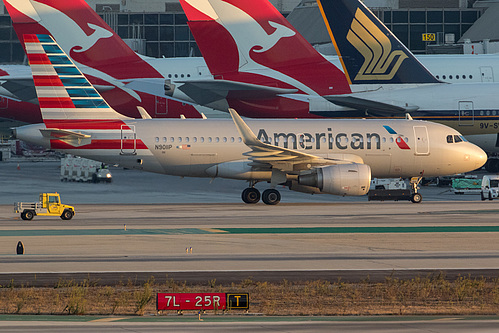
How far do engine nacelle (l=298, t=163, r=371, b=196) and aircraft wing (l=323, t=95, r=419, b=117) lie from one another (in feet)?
41.5

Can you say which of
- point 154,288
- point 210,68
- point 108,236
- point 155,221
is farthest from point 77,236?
point 210,68

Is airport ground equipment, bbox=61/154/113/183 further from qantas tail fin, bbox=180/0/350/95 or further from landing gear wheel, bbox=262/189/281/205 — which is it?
landing gear wheel, bbox=262/189/281/205

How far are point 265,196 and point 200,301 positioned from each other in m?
24.4

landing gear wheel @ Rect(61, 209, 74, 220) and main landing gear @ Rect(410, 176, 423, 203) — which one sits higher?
main landing gear @ Rect(410, 176, 423, 203)

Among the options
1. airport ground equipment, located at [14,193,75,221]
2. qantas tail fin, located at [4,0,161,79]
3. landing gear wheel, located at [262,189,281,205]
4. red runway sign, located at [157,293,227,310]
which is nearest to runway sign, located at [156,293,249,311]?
red runway sign, located at [157,293,227,310]

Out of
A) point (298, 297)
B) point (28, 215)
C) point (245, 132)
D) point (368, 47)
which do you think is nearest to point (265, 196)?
point (245, 132)

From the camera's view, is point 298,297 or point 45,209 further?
point 45,209

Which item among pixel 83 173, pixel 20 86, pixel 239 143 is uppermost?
pixel 20 86

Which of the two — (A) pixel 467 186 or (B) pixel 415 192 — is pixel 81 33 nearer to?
(B) pixel 415 192

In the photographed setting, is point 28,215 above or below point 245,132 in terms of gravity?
below

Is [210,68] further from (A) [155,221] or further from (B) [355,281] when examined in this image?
(B) [355,281]

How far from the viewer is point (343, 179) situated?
129 ft

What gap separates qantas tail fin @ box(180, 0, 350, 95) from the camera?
52.9m

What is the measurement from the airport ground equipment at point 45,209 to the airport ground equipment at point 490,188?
2345 cm
